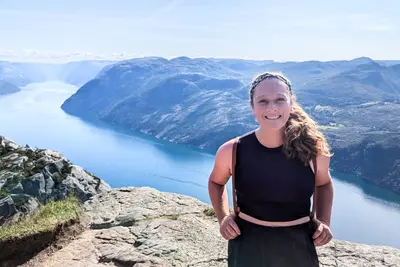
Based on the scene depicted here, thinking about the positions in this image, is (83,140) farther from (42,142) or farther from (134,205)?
(134,205)

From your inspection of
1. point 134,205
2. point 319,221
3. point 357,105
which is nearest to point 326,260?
point 319,221

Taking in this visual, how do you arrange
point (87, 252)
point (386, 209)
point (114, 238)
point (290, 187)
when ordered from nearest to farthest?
point (290, 187) < point (87, 252) < point (114, 238) < point (386, 209)

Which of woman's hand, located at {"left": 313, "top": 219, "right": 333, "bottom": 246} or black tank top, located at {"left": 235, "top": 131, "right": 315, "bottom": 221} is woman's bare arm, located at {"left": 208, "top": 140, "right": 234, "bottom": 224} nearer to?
black tank top, located at {"left": 235, "top": 131, "right": 315, "bottom": 221}

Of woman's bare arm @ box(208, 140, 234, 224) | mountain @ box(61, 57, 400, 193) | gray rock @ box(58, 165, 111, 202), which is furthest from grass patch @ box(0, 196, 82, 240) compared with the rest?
mountain @ box(61, 57, 400, 193)

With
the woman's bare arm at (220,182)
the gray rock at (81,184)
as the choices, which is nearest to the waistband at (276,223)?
the woman's bare arm at (220,182)

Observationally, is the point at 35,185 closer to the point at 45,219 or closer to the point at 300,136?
the point at 45,219

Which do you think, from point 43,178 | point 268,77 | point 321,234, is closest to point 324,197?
point 321,234

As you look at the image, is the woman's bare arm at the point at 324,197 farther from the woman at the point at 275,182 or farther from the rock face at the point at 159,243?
the rock face at the point at 159,243
